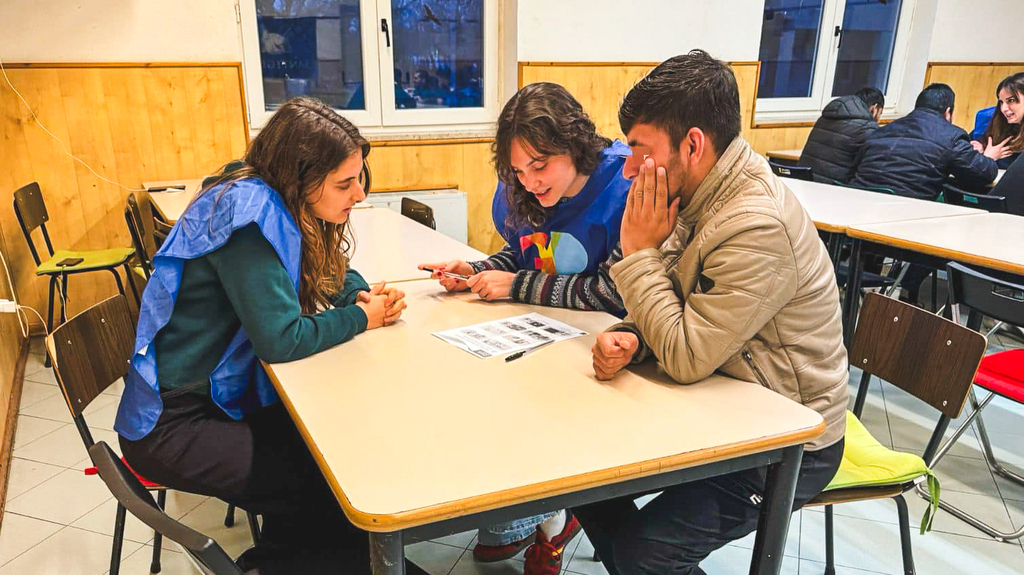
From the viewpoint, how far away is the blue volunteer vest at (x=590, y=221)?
5.89ft

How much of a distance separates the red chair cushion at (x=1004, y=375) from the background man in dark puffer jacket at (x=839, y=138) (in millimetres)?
2215

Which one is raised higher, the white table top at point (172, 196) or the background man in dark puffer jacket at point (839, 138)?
the background man in dark puffer jacket at point (839, 138)

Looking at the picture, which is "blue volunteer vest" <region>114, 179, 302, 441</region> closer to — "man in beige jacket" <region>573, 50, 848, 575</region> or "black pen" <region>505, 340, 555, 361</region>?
"black pen" <region>505, 340, 555, 361</region>

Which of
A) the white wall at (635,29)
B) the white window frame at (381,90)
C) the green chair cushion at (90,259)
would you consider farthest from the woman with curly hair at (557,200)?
the white wall at (635,29)

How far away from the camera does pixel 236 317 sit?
57.1 inches

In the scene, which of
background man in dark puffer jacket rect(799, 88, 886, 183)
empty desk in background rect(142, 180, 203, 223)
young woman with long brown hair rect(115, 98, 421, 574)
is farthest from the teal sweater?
background man in dark puffer jacket rect(799, 88, 886, 183)

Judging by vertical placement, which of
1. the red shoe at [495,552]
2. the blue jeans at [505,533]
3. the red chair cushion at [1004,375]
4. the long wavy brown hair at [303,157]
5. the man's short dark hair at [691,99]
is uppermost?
the man's short dark hair at [691,99]

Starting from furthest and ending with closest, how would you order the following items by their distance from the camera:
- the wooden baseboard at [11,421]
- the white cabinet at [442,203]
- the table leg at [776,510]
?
the white cabinet at [442,203]
the wooden baseboard at [11,421]
the table leg at [776,510]

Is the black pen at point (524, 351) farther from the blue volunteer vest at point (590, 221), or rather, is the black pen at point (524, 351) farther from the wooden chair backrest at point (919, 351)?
the wooden chair backrest at point (919, 351)

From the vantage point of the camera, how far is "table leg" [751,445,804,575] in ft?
3.90

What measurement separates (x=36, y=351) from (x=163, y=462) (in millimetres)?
2804

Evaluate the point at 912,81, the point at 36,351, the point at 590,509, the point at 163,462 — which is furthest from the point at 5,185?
the point at 912,81

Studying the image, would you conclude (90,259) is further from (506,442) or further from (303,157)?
(506,442)

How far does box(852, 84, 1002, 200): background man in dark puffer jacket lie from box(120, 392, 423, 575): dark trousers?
12.2ft
